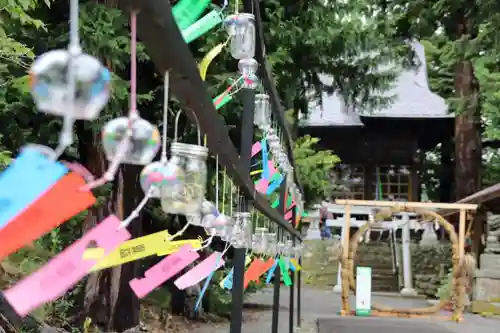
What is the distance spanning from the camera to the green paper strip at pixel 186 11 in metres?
1.57

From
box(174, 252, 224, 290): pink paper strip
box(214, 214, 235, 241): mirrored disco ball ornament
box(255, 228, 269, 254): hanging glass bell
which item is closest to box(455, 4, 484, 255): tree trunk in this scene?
box(255, 228, 269, 254): hanging glass bell

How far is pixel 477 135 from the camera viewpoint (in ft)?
52.3

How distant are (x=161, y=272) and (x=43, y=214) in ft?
3.21

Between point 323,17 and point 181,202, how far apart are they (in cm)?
686

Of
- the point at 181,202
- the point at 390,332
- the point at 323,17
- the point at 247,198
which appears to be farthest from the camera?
the point at 390,332

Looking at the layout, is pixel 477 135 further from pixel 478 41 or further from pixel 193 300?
pixel 193 300

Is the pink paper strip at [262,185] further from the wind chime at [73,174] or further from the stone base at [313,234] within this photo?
the stone base at [313,234]

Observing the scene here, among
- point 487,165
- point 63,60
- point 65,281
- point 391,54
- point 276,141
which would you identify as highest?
point 391,54

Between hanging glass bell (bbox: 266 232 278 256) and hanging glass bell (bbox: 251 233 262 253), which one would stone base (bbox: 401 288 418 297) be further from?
hanging glass bell (bbox: 251 233 262 253)

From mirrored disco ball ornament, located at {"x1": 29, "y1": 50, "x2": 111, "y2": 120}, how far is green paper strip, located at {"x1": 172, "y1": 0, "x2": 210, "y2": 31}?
71 cm

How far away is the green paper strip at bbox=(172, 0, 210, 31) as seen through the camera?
1568 mm

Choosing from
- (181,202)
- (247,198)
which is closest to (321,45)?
(247,198)

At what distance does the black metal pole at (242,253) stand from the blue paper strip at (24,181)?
1634mm

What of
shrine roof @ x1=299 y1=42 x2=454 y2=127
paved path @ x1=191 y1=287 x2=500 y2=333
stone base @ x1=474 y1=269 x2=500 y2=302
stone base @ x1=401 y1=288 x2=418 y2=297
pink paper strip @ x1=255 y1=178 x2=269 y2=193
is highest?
shrine roof @ x1=299 y1=42 x2=454 y2=127
